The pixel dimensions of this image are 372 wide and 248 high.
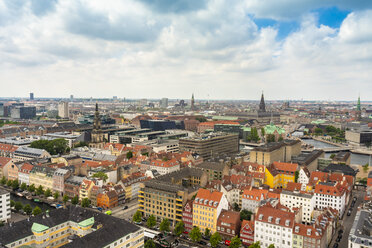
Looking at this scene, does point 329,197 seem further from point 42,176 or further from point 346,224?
point 42,176

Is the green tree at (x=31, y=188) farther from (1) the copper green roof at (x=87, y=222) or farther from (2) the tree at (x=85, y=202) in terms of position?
(1) the copper green roof at (x=87, y=222)

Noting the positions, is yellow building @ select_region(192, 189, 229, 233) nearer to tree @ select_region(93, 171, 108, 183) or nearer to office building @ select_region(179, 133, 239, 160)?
tree @ select_region(93, 171, 108, 183)

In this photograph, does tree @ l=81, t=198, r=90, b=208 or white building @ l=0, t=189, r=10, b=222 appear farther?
tree @ l=81, t=198, r=90, b=208

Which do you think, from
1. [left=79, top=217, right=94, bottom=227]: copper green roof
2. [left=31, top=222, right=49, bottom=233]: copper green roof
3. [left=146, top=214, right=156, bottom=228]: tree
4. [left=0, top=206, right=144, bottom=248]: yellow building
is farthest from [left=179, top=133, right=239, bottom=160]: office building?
[left=31, top=222, right=49, bottom=233]: copper green roof

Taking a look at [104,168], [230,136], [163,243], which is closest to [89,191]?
[104,168]

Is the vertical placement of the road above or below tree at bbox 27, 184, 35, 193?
below

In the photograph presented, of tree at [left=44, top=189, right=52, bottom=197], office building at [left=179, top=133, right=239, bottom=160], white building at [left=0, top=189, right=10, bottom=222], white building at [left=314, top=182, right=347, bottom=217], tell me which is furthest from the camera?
office building at [left=179, top=133, right=239, bottom=160]

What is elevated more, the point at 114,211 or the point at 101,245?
the point at 101,245

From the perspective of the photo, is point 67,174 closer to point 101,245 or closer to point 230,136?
point 101,245
